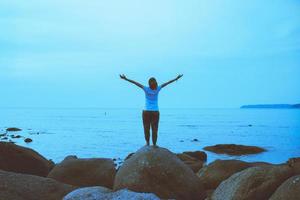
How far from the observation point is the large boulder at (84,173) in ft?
35.9

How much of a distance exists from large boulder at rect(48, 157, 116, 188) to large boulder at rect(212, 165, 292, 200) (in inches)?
164

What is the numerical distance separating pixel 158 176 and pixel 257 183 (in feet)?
6.66

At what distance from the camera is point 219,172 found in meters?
A: 11.8

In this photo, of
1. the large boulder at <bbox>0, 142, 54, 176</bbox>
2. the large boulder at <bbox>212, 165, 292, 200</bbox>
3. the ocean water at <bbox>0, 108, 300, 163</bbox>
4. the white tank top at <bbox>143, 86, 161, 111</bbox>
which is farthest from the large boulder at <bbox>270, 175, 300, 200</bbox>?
the ocean water at <bbox>0, 108, 300, 163</bbox>

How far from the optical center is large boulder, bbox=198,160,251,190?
11.6 m

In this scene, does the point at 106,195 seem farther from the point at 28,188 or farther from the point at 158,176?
the point at 28,188

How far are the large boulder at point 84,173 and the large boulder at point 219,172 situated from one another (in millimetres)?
2873

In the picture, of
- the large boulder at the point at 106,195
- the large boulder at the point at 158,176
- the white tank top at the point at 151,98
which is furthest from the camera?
the white tank top at the point at 151,98

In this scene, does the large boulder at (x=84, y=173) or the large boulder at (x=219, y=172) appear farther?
the large boulder at (x=219, y=172)

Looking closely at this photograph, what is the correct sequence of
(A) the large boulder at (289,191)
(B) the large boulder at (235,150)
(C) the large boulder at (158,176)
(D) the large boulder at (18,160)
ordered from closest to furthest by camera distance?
(A) the large boulder at (289,191) < (C) the large boulder at (158,176) < (D) the large boulder at (18,160) < (B) the large boulder at (235,150)

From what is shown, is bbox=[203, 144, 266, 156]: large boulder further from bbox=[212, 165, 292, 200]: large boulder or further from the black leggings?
bbox=[212, 165, 292, 200]: large boulder

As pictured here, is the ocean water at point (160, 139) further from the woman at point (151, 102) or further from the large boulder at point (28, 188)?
the large boulder at point (28, 188)

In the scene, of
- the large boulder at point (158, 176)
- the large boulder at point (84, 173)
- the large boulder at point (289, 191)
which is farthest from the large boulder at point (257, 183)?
the large boulder at point (84, 173)

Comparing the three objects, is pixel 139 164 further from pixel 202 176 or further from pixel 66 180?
pixel 202 176
